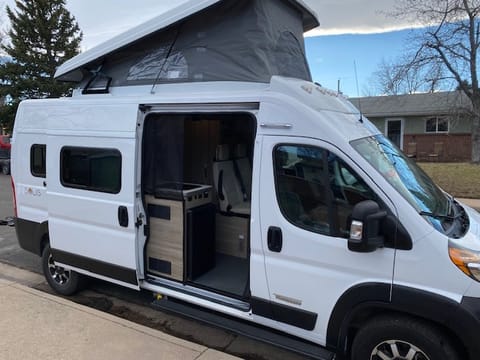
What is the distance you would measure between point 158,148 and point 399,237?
2589mm

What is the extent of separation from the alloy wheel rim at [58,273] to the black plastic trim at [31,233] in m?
0.24

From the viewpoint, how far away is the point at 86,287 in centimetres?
520

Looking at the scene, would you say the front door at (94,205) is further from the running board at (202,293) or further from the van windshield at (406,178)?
the van windshield at (406,178)

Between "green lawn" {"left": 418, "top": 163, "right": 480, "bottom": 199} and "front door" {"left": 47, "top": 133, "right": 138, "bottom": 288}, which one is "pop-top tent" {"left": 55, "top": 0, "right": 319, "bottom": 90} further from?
"green lawn" {"left": 418, "top": 163, "right": 480, "bottom": 199}

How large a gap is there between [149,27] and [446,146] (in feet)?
76.5

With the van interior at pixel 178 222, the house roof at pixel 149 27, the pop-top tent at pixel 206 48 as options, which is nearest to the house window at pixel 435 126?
the house roof at pixel 149 27

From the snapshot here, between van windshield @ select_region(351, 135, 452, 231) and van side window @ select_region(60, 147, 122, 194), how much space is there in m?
2.46

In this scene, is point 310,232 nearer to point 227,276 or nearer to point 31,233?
point 227,276

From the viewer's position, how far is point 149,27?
14.0ft

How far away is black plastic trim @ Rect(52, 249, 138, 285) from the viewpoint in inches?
167

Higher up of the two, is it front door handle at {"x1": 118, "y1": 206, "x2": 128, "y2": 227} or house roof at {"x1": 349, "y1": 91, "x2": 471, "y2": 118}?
house roof at {"x1": 349, "y1": 91, "x2": 471, "y2": 118}

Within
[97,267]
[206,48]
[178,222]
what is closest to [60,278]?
[97,267]

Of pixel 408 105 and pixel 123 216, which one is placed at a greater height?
Result: pixel 408 105

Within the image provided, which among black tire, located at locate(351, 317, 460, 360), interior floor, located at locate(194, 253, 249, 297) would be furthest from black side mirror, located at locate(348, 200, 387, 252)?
interior floor, located at locate(194, 253, 249, 297)
